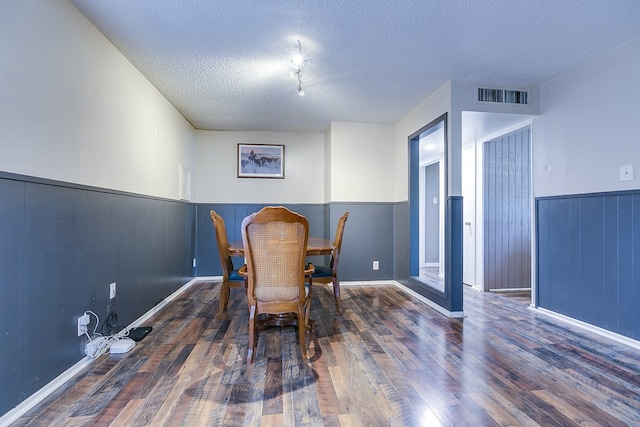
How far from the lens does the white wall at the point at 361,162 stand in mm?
4246

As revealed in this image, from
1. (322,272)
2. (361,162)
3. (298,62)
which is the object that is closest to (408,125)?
(361,162)

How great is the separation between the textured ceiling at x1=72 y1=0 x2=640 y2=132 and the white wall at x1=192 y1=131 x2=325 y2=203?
124 centimetres

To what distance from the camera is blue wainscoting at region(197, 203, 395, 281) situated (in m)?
4.28

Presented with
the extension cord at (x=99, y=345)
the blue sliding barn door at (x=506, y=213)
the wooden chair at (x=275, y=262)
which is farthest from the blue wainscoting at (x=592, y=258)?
the extension cord at (x=99, y=345)

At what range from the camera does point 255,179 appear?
4633 mm

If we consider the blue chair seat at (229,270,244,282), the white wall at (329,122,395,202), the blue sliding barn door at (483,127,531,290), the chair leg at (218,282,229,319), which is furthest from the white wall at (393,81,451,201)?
the chair leg at (218,282,229,319)

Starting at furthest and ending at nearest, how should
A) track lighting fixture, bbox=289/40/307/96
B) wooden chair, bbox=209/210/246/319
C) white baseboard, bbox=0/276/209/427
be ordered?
wooden chair, bbox=209/210/246/319 → track lighting fixture, bbox=289/40/307/96 → white baseboard, bbox=0/276/209/427

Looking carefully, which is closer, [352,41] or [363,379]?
[363,379]

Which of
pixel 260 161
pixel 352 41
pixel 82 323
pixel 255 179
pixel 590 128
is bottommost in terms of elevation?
pixel 82 323

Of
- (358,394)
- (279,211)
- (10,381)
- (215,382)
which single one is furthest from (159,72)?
(358,394)

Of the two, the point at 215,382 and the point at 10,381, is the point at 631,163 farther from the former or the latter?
the point at 10,381

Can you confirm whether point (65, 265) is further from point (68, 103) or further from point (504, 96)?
point (504, 96)

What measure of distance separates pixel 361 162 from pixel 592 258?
275 cm

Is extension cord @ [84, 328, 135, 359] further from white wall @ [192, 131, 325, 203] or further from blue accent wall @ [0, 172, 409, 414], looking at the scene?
white wall @ [192, 131, 325, 203]
